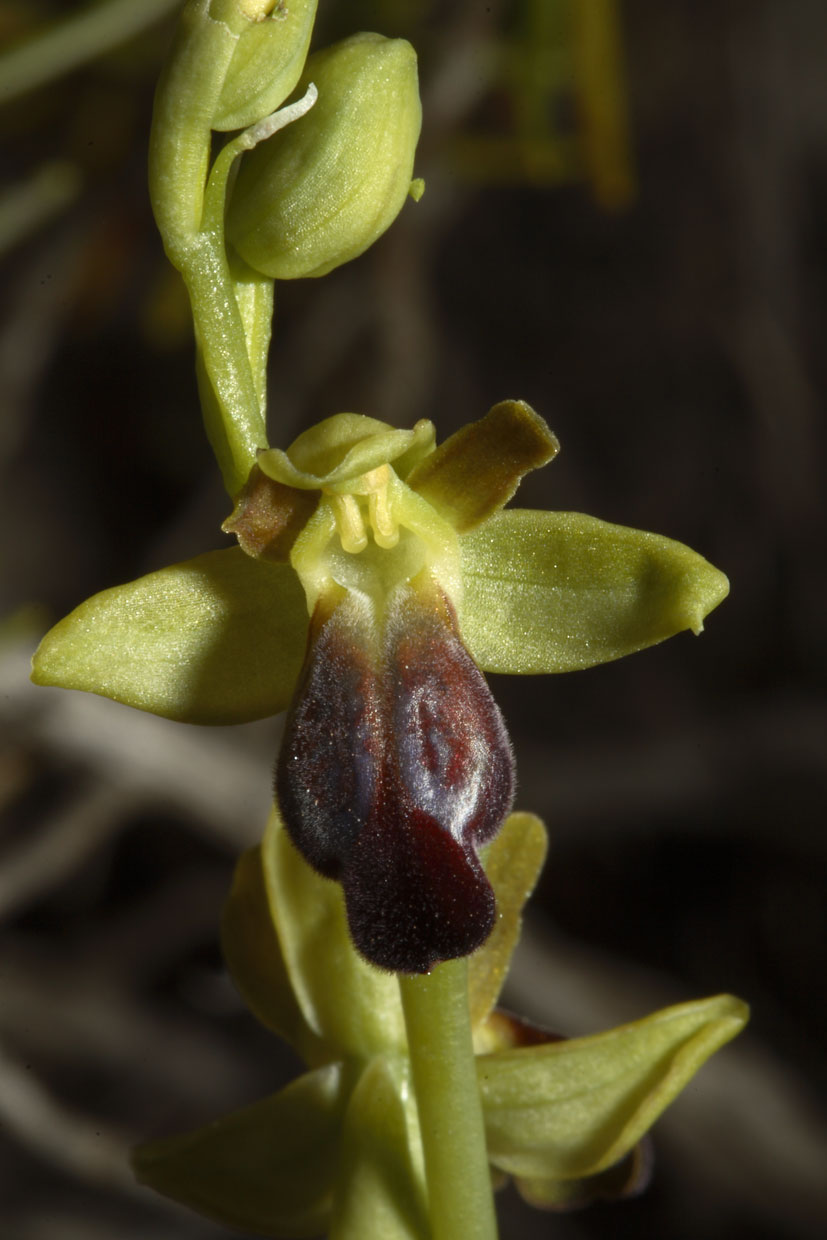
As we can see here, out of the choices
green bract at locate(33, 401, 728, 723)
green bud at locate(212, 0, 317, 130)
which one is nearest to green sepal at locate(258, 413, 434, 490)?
green bract at locate(33, 401, 728, 723)

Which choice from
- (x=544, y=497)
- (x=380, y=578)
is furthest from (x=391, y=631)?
(x=544, y=497)

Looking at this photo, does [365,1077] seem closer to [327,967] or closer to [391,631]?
[327,967]

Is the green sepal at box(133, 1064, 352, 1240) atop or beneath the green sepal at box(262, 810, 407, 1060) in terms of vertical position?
beneath

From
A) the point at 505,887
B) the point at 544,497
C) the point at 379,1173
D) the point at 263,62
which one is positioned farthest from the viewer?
the point at 544,497

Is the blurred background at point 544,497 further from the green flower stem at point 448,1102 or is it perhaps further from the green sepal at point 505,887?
the green flower stem at point 448,1102

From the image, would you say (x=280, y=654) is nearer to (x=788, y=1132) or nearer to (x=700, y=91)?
(x=788, y=1132)

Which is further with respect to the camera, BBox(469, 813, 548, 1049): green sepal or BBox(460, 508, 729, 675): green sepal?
BBox(469, 813, 548, 1049): green sepal

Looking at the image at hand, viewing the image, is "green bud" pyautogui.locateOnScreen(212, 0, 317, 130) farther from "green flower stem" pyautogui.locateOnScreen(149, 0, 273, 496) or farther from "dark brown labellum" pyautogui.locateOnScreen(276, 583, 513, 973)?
"dark brown labellum" pyautogui.locateOnScreen(276, 583, 513, 973)
